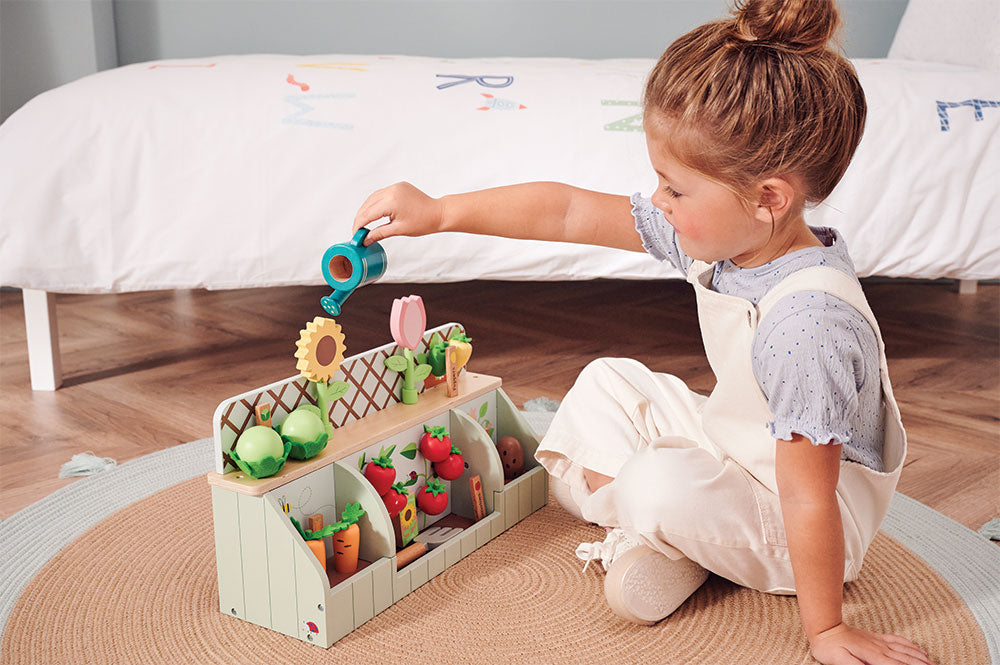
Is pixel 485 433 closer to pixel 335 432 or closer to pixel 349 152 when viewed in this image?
pixel 335 432

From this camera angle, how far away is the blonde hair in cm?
77

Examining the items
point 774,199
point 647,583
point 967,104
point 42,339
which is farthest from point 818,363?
point 42,339

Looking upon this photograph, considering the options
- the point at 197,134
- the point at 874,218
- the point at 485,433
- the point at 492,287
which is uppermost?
the point at 197,134

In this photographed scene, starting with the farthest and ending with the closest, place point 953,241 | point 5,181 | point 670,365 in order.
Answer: point 670,365, point 953,241, point 5,181

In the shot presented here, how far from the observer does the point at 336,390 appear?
0.93 meters

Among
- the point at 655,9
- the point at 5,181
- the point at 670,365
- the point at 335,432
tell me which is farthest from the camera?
the point at 655,9

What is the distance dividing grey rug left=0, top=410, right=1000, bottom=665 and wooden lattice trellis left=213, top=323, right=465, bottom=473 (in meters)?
0.21

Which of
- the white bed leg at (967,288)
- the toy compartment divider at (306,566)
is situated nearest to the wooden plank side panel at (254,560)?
the toy compartment divider at (306,566)

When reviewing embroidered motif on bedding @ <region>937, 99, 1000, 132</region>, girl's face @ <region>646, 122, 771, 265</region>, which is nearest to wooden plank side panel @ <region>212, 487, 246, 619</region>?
girl's face @ <region>646, 122, 771, 265</region>

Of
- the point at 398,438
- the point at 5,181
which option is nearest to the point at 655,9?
the point at 5,181

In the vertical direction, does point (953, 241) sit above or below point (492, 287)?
above

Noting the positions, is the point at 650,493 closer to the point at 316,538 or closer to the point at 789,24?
the point at 316,538

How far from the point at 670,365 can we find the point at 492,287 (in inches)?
25.6

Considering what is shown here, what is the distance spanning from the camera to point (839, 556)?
80 centimetres
